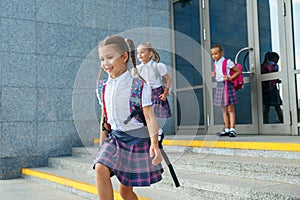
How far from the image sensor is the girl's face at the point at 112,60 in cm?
239

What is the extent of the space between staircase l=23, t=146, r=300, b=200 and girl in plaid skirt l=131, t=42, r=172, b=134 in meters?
0.59

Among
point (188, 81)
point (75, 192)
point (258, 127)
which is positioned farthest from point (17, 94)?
point (258, 127)

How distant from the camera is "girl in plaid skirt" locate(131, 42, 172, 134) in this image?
449 cm

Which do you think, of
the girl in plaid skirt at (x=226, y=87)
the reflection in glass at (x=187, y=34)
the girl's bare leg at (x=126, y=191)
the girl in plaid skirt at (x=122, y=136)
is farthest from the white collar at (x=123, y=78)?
the reflection in glass at (x=187, y=34)

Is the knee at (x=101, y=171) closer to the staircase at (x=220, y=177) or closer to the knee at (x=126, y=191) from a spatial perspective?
the knee at (x=126, y=191)

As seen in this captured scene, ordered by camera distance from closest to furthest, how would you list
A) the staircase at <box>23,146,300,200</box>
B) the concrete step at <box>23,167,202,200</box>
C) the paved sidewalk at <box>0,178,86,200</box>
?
the staircase at <box>23,146,300,200</box>, the concrete step at <box>23,167,202,200</box>, the paved sidewalk at <box>0,178,86,200</box>

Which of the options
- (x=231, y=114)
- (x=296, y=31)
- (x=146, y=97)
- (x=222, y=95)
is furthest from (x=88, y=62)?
(x=146, y=97)

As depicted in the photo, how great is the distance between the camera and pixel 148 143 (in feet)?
8.36

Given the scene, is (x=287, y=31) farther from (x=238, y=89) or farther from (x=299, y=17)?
(x=238, y=89)

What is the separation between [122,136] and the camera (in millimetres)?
2512

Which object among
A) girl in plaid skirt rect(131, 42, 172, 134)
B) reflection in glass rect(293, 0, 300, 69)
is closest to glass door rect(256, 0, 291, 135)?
reflection in glass rect(293, 0, 300, 69)

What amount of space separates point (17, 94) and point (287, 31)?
3.77 metres

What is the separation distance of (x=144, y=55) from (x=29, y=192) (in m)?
2.01

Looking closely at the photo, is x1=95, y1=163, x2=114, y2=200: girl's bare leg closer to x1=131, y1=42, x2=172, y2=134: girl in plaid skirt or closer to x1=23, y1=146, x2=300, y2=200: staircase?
x1=23, y1=146, x2=300, y2=200: staircase
